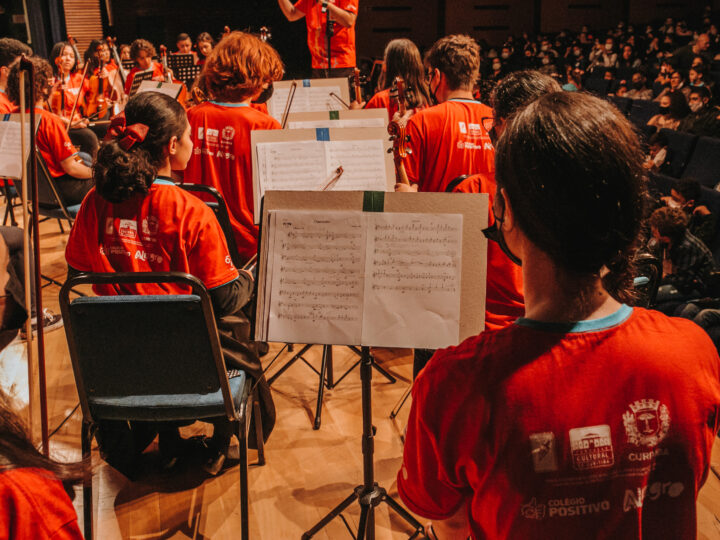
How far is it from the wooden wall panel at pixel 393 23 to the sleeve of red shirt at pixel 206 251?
13003 millimetres

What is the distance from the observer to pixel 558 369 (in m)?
0.80

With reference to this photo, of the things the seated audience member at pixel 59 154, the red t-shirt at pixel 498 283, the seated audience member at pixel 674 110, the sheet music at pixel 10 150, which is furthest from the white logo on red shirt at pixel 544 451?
the seated audience member at pixel 674 110

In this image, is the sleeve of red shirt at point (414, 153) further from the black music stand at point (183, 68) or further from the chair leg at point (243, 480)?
the black music stand at point (183, 68)

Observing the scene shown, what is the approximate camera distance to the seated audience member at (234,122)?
2.79 metres

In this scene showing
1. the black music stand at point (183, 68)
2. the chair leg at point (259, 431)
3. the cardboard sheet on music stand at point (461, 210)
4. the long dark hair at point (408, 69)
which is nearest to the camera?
the cardboard sheet on music stand at point (461, 210)

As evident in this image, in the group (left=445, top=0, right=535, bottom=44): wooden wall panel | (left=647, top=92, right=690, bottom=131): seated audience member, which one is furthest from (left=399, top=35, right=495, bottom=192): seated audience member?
(left=445, top=0, right=535, bottom=44): wooden wall panel

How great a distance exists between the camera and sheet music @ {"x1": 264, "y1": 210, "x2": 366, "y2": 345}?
1568 mm

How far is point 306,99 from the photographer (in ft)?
12.7

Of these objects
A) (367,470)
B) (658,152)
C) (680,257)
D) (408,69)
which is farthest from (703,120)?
(367,470)

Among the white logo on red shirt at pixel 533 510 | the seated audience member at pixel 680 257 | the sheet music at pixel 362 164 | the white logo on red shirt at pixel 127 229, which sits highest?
the sheet music at pixel 362 164

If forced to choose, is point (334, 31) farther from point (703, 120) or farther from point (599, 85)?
point (599, 85)

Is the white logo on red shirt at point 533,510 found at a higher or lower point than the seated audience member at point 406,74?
lower

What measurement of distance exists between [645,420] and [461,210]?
0.79 m

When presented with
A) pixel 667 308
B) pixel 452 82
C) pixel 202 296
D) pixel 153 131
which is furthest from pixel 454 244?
pixel 667 308
